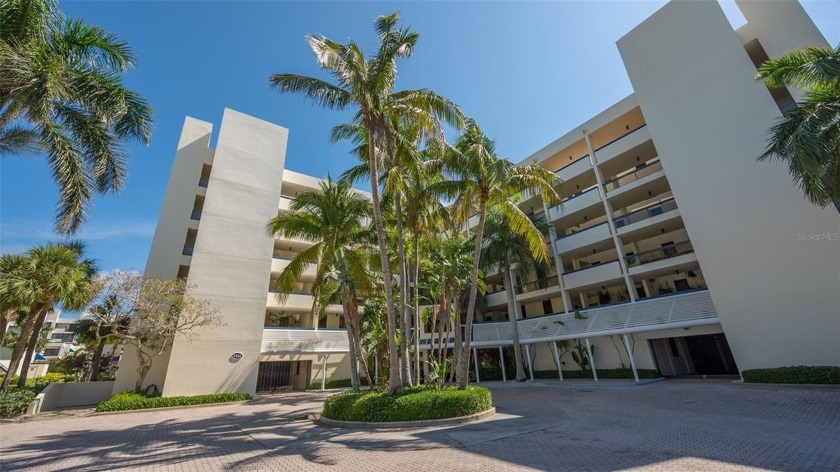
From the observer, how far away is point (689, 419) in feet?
34.1

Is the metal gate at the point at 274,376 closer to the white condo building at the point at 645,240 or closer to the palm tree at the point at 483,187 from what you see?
the white condo building at the point at 645,240

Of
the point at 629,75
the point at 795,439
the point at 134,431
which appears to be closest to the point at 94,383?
the point at 134,431

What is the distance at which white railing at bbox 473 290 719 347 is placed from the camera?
18.9 m

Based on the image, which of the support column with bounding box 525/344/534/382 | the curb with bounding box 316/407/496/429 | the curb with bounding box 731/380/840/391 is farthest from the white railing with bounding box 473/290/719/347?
the curb with bounding box 316/407/496/429

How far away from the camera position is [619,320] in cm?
2142

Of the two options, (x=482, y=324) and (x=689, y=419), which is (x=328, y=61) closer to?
(x=689, y=419)

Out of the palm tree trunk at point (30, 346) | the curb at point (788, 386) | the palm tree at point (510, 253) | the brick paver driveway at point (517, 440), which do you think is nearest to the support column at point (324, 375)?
the brick paver driveway at point (517, 440)

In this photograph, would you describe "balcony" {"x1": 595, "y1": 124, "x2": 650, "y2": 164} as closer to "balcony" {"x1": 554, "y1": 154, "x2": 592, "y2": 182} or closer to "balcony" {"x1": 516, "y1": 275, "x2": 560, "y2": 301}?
"balcony" {"x1": 554, "y1": 154, "x2": 592, "y2": 182}

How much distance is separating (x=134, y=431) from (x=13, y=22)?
43.0 ft

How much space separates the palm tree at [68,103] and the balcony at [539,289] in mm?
23368

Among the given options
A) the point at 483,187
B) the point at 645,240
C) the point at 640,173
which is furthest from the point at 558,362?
the point at 483,187

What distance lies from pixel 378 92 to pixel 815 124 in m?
14.2

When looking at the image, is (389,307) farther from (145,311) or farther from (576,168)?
(576,168)

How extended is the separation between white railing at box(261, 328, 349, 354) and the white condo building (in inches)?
4.2
